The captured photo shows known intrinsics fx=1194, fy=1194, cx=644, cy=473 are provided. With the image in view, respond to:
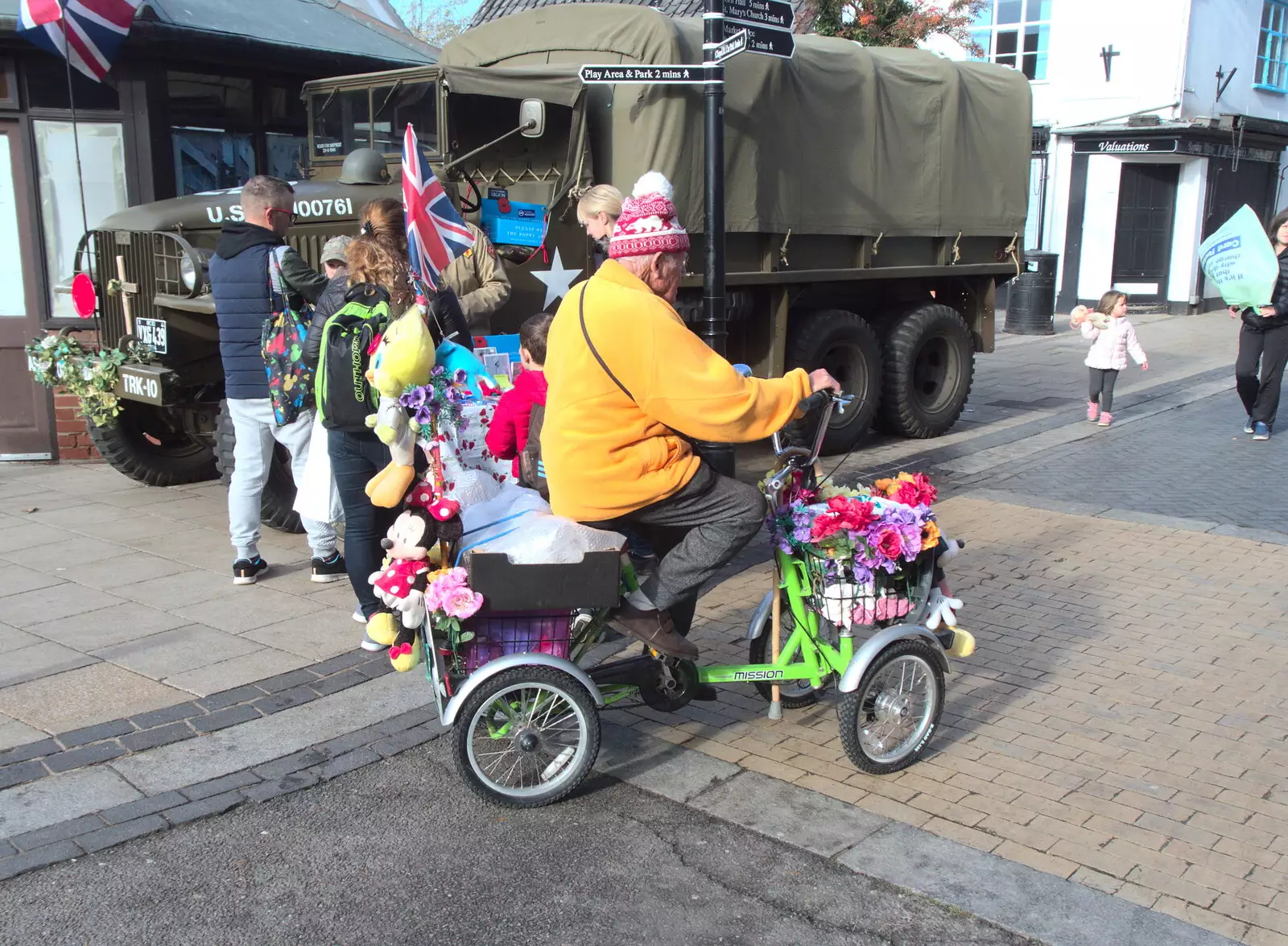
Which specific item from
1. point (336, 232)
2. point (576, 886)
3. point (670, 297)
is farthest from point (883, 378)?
point (576, 886)

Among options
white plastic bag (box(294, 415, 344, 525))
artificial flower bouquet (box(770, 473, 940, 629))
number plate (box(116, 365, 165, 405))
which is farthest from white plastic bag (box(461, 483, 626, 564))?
number plate (box(116, 365, 165, 405))

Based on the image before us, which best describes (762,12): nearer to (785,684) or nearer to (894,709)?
(785,684)

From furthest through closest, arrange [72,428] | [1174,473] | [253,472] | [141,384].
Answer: [72,428], [1174,473], [141,384], [253,472]

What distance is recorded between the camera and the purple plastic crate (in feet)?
12.7

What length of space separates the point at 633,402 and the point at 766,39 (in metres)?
2.86

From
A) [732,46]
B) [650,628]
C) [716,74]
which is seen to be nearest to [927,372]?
[716,74]

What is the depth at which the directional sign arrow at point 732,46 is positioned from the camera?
546 cm

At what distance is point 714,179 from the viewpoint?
5707 millimetres

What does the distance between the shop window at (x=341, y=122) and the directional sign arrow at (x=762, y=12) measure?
327cm

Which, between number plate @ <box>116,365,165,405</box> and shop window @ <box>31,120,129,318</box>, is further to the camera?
shop window @ <box>31,120,129,318</box>

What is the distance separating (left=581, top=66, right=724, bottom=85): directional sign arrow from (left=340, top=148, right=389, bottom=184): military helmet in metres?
2.47

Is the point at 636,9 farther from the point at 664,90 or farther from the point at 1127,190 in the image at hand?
the point at 1127,190

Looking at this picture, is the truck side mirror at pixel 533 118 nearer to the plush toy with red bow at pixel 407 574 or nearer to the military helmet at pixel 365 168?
the military helmet at pixel 365 168

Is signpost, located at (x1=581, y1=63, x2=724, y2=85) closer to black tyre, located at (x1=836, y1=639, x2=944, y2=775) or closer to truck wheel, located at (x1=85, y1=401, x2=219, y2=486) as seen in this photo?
black tyre, located at (x1=836, y1=639, x2=944, y2=775)
